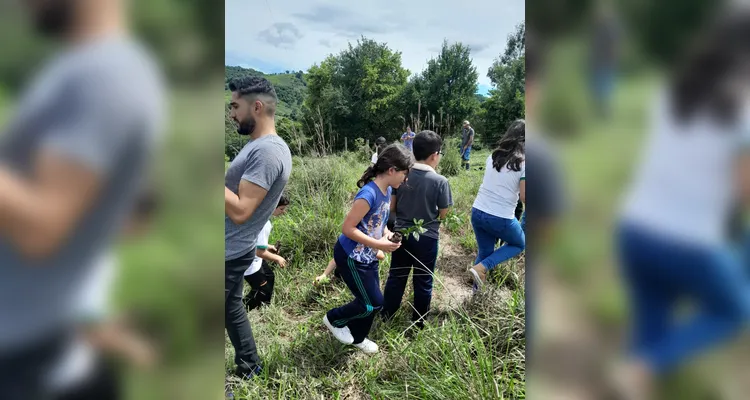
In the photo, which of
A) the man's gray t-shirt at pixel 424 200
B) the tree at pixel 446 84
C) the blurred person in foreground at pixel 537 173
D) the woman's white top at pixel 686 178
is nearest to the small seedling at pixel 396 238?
the man's gray t-shirt at pixel 424 200

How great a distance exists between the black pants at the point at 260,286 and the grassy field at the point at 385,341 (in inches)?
4.4

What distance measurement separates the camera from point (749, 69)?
560 millimetres

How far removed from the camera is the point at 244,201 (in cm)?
199

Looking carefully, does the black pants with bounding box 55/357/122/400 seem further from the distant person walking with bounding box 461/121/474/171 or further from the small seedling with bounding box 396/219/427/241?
the distant person walking with bounding box 461/121/474/171

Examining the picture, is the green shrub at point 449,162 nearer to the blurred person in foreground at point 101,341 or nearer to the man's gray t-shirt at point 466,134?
the man's gray t-shirt at point 466,134

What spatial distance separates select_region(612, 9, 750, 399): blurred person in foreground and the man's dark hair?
2.02 m

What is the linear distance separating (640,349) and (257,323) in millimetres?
3074

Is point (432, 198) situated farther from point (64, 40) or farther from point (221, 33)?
point (64, 40)

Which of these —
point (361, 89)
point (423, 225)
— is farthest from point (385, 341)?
point (361, 89)

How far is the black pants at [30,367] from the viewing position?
1.82 feet

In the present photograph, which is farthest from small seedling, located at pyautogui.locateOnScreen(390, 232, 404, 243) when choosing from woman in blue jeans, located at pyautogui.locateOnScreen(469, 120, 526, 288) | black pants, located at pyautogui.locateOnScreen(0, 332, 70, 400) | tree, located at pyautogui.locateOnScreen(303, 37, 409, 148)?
tree, located at pyautogui.locateOnScreen(303, 37, 409, 148)

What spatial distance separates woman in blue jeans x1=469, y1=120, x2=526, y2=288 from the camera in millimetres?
3148

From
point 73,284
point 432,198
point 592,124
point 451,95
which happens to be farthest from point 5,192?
point 451,95

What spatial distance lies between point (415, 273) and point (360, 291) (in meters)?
0.60
